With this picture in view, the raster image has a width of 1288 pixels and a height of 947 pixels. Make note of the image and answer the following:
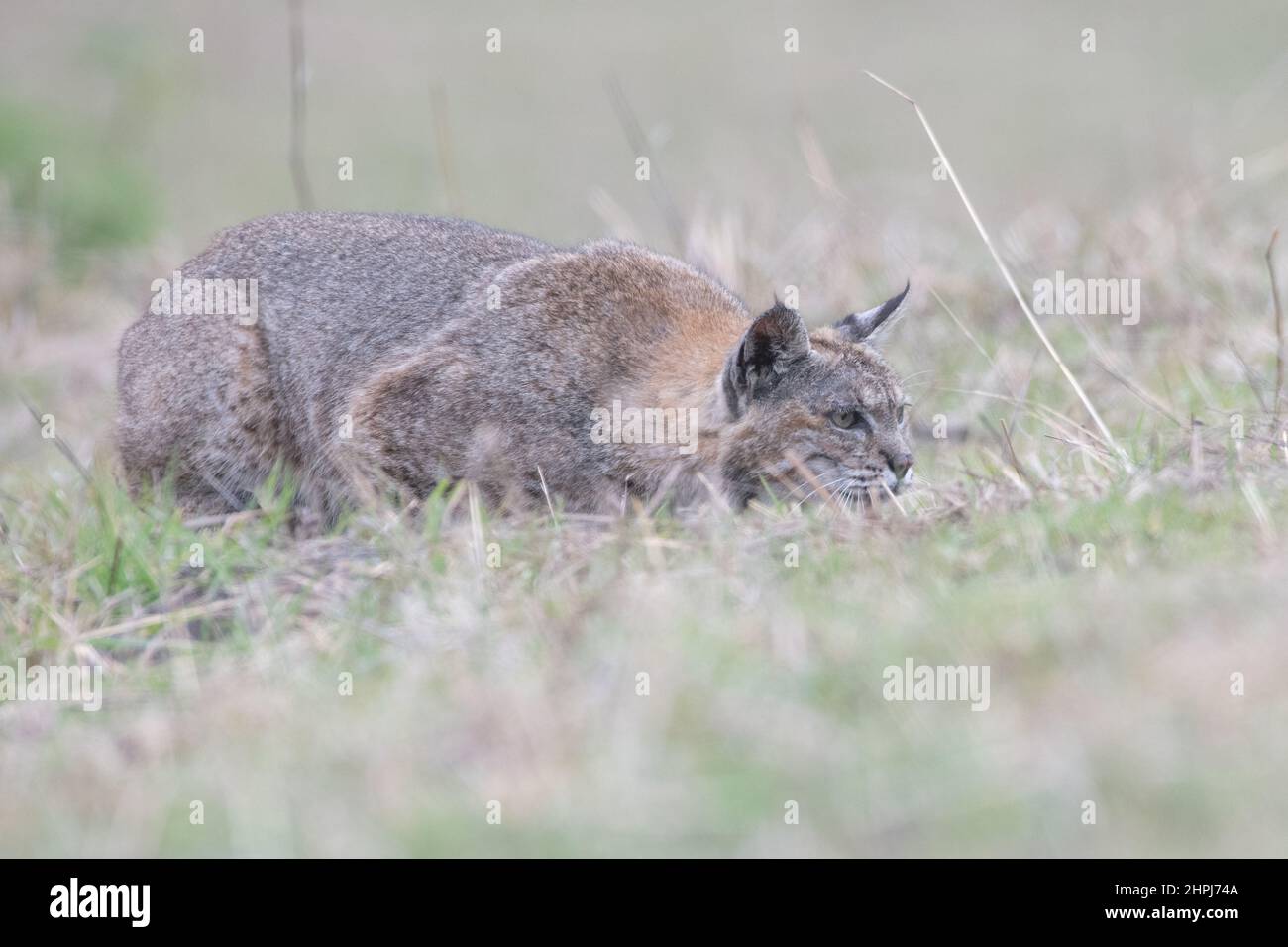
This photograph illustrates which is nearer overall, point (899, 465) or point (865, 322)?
point (899, 465)

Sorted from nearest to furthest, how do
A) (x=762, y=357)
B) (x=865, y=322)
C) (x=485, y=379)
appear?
(x=762, y=357), (x=485, y=379), (x=865, y=322)

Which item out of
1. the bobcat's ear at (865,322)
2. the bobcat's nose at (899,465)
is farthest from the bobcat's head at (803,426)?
the bobcat's ear at (865,322)

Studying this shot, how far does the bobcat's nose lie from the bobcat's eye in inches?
7.8

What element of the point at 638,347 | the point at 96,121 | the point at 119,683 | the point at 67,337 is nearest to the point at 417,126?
the point at 96,121

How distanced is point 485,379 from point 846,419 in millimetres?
1524

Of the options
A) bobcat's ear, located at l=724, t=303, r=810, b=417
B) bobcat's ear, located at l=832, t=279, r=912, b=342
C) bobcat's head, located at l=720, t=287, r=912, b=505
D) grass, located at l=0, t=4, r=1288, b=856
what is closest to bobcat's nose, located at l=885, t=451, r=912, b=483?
bobcat's head, located at l=720, t=287, r=912, b=505

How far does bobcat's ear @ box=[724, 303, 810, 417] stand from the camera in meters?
6.39

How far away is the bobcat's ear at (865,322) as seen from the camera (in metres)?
7.06

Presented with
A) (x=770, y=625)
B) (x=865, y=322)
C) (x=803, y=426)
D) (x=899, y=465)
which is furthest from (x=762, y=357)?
(x=770, y=625)

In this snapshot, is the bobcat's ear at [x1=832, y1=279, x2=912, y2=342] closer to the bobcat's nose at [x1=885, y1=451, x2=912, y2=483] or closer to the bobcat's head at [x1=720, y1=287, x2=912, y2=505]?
the bobcat's head at [x1=720, y1=287, x2=912, y2=505]

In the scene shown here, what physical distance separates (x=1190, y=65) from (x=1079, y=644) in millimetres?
19923

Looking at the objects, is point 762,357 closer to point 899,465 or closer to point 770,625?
point 899,465

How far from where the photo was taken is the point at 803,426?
6.59m

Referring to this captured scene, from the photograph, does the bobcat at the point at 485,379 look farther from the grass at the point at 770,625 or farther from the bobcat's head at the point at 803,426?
the grass at the point at 770,625
